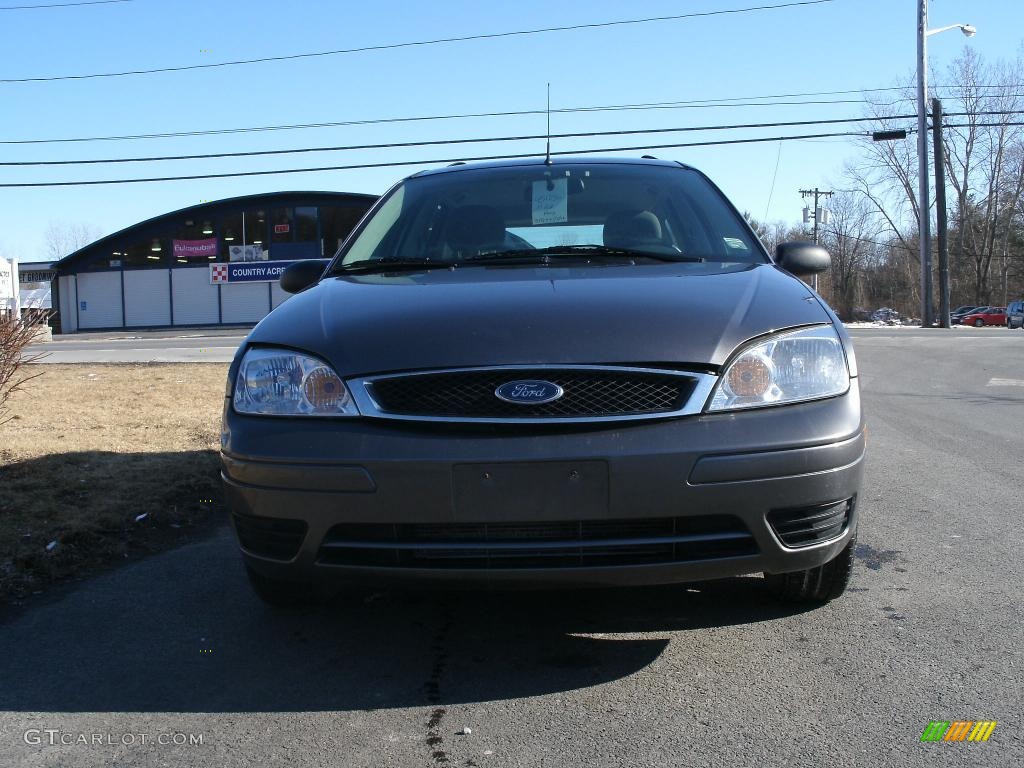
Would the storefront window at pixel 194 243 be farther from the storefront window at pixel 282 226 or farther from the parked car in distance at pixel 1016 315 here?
the parked car in distance at pixel 1016 315

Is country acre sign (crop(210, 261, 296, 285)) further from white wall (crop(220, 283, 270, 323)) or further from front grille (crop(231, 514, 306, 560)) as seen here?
front grille (crop(231, 514, 306, 560))

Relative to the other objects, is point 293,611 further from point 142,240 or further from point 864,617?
point 142,240

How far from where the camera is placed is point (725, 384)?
2.47 meters

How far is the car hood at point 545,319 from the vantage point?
8.18 feet

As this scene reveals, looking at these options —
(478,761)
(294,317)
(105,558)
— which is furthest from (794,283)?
(105,558)

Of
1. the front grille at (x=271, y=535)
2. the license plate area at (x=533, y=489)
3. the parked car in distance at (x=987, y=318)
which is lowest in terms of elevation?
the parked car in distance at (x=987, y=318)

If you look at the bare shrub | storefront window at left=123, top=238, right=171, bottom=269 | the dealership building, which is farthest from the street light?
storefront window at left=123, top=238, right=171, bottom=269

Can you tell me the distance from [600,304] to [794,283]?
2.63ft

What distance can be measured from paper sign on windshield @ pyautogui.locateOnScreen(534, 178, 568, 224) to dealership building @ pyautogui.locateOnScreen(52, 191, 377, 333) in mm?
43904

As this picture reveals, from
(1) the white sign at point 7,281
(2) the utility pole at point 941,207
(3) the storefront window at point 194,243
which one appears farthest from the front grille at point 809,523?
(3) the storefront window at point 194,243

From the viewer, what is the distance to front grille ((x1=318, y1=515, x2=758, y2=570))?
94.8 inches

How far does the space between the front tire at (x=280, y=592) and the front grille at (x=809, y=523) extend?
1547mm

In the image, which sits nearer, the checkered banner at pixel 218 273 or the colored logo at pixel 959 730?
the colored logo at pixel 959 730

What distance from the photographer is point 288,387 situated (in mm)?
2631
